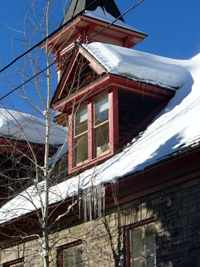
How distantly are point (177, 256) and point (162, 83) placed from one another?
5.07 m

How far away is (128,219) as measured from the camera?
8562 millimetres

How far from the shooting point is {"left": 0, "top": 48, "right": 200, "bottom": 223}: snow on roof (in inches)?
311

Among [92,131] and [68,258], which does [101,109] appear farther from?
[68,258]

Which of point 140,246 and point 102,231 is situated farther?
point 102,231

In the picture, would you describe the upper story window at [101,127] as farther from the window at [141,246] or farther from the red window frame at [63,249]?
the window at [141,246]

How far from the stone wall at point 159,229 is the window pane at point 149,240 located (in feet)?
0.65

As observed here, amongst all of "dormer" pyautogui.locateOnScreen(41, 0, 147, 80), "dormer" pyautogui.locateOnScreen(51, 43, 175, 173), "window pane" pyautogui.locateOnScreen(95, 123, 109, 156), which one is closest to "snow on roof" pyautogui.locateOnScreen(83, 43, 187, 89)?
"dormer" pyautogui.locateOnScreen(51, 43, 175, 173)

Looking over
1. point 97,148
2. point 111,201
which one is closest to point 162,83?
point 97,148

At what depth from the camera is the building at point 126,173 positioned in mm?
7531

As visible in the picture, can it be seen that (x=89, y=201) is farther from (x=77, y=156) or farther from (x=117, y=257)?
(x=77, y=156)

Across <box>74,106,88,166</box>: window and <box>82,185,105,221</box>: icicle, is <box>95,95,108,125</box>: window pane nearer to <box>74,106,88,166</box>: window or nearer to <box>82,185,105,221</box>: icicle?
<box>74,106,88,166</box>: window

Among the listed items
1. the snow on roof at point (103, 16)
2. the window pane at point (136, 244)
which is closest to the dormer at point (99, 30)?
the snow on roof at point (103, 16)

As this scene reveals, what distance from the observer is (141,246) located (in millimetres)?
8195

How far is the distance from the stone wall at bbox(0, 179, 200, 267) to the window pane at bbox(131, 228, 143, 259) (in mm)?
169
